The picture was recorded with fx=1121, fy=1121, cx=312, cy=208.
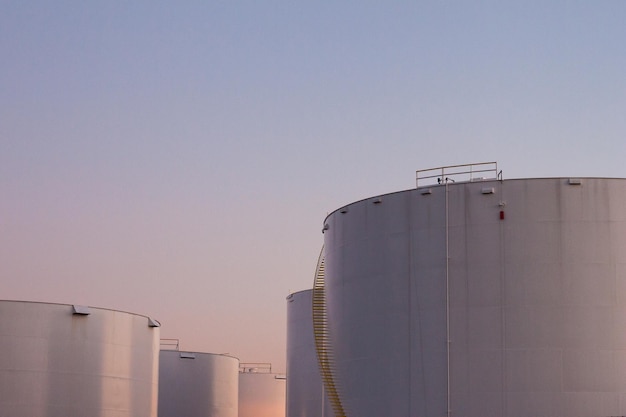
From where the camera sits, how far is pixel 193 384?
59.8 meters

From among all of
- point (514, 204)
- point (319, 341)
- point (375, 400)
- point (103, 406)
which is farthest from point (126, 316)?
point (514, 204)

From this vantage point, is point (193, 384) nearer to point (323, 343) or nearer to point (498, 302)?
point (323, 343)

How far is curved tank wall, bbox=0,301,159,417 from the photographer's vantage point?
39531mm

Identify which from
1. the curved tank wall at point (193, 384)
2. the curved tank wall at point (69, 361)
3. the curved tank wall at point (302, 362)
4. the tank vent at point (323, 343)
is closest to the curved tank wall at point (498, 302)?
the tank vent at point (323, 343)

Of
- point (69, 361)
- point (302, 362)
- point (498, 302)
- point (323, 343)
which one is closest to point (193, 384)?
→ point (302, 362)

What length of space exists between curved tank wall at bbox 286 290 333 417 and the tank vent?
1120cm

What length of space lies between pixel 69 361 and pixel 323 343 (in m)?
10.6

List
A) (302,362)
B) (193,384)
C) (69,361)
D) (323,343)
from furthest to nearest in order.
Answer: (193,384), (302,362), (69,361), (323,343)

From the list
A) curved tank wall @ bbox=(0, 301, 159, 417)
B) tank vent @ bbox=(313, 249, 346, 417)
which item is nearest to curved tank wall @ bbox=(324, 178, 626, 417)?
tank vent @ bbox=(313, 249, 346, 417)

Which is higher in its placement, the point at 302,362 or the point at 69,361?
the point at 302,362

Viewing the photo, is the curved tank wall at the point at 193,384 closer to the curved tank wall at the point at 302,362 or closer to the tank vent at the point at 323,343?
the curved tank wall at the point at 302,362

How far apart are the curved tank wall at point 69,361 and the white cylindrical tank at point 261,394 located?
2894cm

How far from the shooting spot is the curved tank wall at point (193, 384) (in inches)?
2318

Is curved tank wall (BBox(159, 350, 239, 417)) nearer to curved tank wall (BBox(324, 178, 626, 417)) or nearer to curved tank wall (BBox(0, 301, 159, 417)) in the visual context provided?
curved tank wall (BBox(0, 301, 159, 417))
